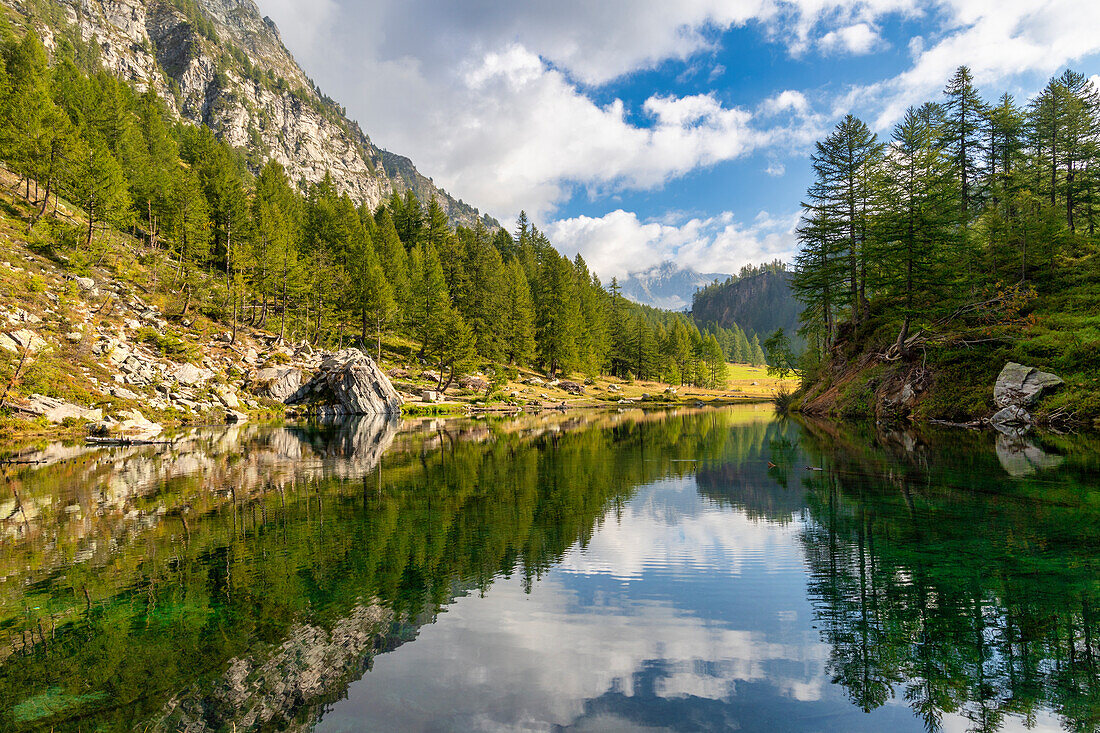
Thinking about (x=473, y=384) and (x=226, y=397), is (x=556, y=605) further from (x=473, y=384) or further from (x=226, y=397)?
(x=473, y=384)

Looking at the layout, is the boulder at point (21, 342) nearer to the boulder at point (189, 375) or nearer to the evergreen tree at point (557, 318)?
the boulder at point (189, 375)

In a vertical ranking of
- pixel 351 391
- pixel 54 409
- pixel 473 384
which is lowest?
pixel 54 409

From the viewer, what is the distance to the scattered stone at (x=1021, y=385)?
1041 inches

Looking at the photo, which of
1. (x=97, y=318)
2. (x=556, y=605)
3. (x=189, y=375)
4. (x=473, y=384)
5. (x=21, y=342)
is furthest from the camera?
(x=473, y=384)

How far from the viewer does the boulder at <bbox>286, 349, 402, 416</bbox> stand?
48.7 metres

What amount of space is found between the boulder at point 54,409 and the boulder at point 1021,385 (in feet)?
165

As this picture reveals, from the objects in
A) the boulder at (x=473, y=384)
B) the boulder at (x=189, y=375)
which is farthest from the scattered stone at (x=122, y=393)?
the boulder at (x=473, y=384)

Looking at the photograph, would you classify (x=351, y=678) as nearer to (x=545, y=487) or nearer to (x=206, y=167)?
(x=545, y=487)

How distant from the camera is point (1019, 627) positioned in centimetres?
595

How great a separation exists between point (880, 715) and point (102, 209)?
66.5 metres

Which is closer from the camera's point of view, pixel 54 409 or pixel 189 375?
pixel 54 409

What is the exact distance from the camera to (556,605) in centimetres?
732

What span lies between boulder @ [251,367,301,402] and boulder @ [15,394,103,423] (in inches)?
721

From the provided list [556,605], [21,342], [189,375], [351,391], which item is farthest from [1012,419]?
[189,375]
